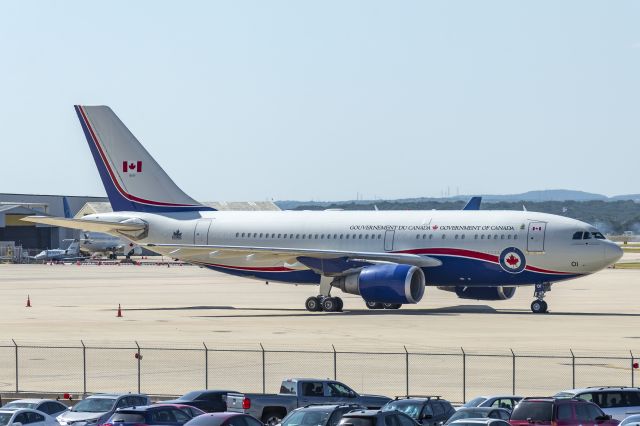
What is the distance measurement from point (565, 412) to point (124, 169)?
139ft

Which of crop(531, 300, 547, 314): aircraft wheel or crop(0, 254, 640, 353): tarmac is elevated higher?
crop(531, 300, 547, 314): aircraft wheel

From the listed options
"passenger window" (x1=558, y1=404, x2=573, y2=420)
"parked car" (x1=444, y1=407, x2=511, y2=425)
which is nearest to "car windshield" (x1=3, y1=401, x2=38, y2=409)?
"parked car" (x1=444, y1=407, x2=511, y2=425)

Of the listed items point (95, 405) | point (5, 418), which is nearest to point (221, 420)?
point (5, 418)

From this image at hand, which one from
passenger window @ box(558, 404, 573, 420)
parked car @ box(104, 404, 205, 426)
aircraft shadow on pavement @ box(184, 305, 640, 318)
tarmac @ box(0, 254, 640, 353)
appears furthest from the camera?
aircraft shadow on pavement @ box(184, 305, 640, 318)

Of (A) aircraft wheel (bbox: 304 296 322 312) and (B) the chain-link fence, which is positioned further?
(A) aircraft wheel (bbox: 304 296 322 312)

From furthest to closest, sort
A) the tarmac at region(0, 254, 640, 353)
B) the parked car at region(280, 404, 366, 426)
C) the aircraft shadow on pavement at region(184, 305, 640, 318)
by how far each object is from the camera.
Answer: the aircraft shadow on pavement at region(184, 305, 640, 318) < the tarmac at region(0, 254, 640, 353) < the parked car at region(280, 404, 366, 426)

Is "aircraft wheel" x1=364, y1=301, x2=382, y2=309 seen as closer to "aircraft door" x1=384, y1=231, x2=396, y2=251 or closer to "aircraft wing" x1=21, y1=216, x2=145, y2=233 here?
"aircraft door" x1=384, y1=231, x2=396, y2=251

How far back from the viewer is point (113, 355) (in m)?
39.1

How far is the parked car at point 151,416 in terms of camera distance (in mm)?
23219

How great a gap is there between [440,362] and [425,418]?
11.9 metres

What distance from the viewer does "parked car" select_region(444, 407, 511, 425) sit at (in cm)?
2415

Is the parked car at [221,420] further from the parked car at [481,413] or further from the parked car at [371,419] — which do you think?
the parked car at [481,413]

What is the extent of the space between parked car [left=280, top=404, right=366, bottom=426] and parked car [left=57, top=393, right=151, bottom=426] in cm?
415

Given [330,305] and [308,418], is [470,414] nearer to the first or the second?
[308,418]
